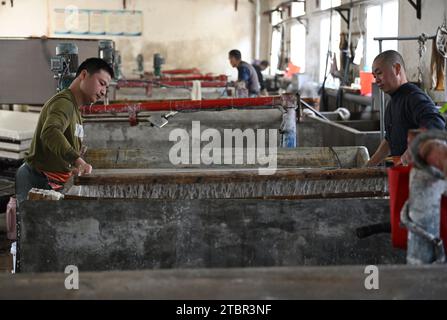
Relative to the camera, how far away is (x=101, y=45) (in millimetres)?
6336

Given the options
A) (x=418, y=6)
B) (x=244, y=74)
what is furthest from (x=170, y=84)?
(x=418, y=6)

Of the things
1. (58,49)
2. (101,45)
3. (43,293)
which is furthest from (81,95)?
(101,45)

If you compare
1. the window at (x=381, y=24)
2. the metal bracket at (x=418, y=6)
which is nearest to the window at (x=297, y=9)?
the window at (x=381, y=24)

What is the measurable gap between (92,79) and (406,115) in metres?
1.75

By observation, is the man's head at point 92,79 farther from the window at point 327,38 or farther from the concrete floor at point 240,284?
the window at point 327,38

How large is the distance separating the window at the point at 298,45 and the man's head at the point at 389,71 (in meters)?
10.5

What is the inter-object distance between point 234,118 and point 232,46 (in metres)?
11.5

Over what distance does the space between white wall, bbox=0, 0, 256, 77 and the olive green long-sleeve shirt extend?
43.5 ft

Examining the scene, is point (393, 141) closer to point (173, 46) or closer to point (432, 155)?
point (432, 155)

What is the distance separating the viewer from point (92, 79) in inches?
142

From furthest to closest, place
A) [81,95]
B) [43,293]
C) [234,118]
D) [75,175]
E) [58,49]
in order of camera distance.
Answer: [234,118]
[58,49]
[81,95]
[75,175]
[43,293]

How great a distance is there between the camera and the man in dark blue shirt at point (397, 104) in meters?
3.67

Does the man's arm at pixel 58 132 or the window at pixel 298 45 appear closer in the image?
the man's arm at pixel 58 132

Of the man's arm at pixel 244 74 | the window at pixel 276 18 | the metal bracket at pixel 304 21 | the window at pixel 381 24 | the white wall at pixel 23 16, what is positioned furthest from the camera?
the white wall at pixel 23 16
